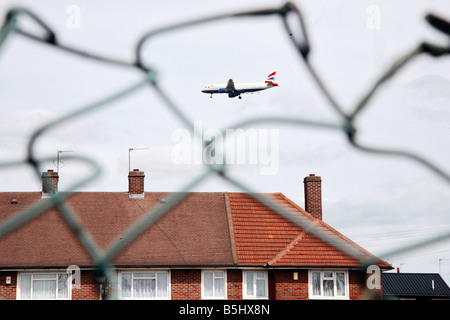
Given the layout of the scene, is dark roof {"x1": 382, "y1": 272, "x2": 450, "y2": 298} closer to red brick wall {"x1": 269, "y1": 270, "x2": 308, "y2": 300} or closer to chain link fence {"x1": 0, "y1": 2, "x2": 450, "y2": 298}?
red brick wall {"x1": 269, "y1": 270, "x2": 308, "y2": 300}

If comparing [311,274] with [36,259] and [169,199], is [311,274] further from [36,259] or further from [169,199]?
[169,199]

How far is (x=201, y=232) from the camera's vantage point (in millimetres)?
22969

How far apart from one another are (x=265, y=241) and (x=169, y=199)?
2034 cm

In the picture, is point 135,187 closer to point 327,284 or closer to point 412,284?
point 327,284

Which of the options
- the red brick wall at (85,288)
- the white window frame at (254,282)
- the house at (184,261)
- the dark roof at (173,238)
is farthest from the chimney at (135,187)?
the white window frame at (254,282)

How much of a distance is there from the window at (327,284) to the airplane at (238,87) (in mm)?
19202

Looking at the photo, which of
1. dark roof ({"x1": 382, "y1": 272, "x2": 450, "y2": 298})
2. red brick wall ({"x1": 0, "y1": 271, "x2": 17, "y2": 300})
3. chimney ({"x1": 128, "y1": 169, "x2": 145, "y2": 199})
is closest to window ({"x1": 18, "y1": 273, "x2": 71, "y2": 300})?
red brick wall ({"x1": 0, "y1": 271, "x2": 17, "y2": 300})

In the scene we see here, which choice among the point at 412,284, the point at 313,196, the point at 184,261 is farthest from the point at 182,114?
the point at 412,284

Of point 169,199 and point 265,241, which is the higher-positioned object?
point 265,241

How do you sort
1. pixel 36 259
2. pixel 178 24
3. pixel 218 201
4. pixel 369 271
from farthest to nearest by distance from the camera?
pixel 218 201
pixel 36 259
pixel 369 271
pixel 178 24

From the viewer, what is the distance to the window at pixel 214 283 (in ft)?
69.7

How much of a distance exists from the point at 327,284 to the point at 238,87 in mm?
20247

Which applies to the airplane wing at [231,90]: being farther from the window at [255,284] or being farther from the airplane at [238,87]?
the window at [255,284]
